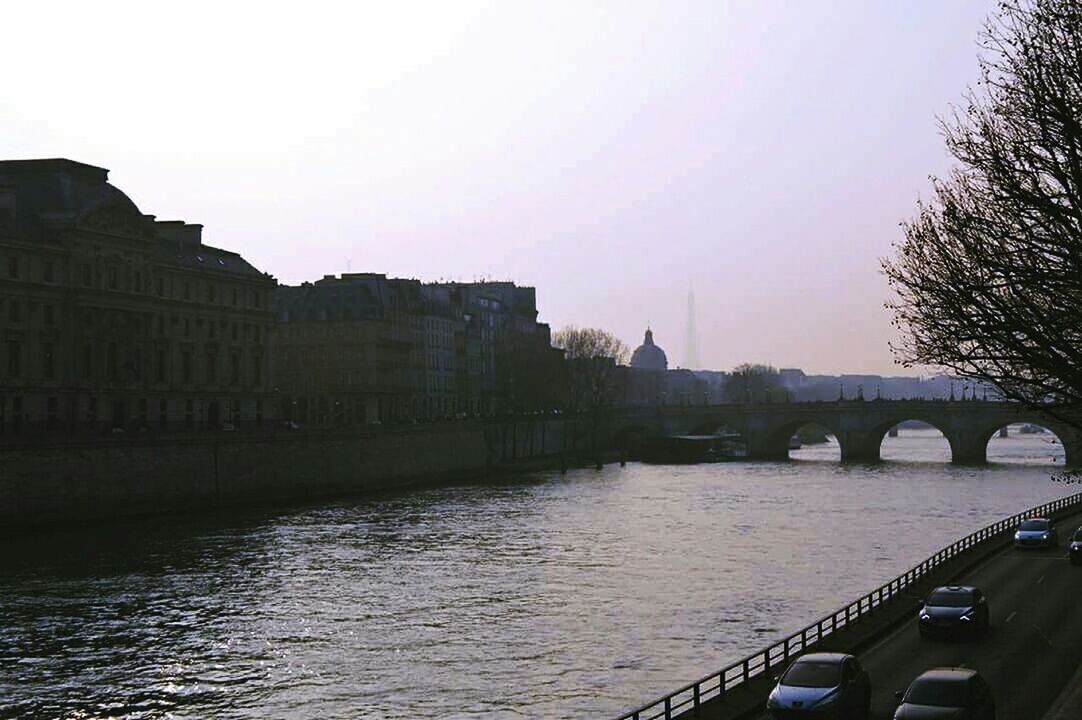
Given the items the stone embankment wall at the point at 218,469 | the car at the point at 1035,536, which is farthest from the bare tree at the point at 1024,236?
the stone embankment wall at the point at 218,469

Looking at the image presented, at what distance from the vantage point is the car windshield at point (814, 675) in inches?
1112

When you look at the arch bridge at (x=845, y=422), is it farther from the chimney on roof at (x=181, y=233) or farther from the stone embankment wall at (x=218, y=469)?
the chimney on roof at (x=181, y=233)

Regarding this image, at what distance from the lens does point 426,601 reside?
182 feet

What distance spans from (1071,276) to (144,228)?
87.8 meters

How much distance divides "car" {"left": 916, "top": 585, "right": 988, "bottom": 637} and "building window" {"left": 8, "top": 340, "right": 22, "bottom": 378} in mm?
71359

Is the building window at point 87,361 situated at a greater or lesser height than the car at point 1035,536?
greater

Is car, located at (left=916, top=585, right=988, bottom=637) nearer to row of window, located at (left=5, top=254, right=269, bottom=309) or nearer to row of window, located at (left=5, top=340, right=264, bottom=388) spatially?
row of window, located at (left=5, top=340, right=264, bottom=388)

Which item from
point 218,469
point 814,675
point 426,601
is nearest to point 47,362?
point 218,469

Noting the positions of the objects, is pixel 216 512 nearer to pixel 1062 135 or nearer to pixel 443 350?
pixel 1062 135

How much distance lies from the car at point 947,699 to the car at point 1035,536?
3473 cm

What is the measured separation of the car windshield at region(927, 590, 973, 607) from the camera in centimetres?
3797

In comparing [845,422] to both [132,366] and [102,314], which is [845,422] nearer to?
[132,366]

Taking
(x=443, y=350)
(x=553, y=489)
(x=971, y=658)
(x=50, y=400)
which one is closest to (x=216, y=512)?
(x=50, y=400)

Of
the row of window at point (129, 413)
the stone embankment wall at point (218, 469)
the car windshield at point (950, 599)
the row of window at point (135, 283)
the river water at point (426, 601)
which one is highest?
the row of window at point (135, 283)
